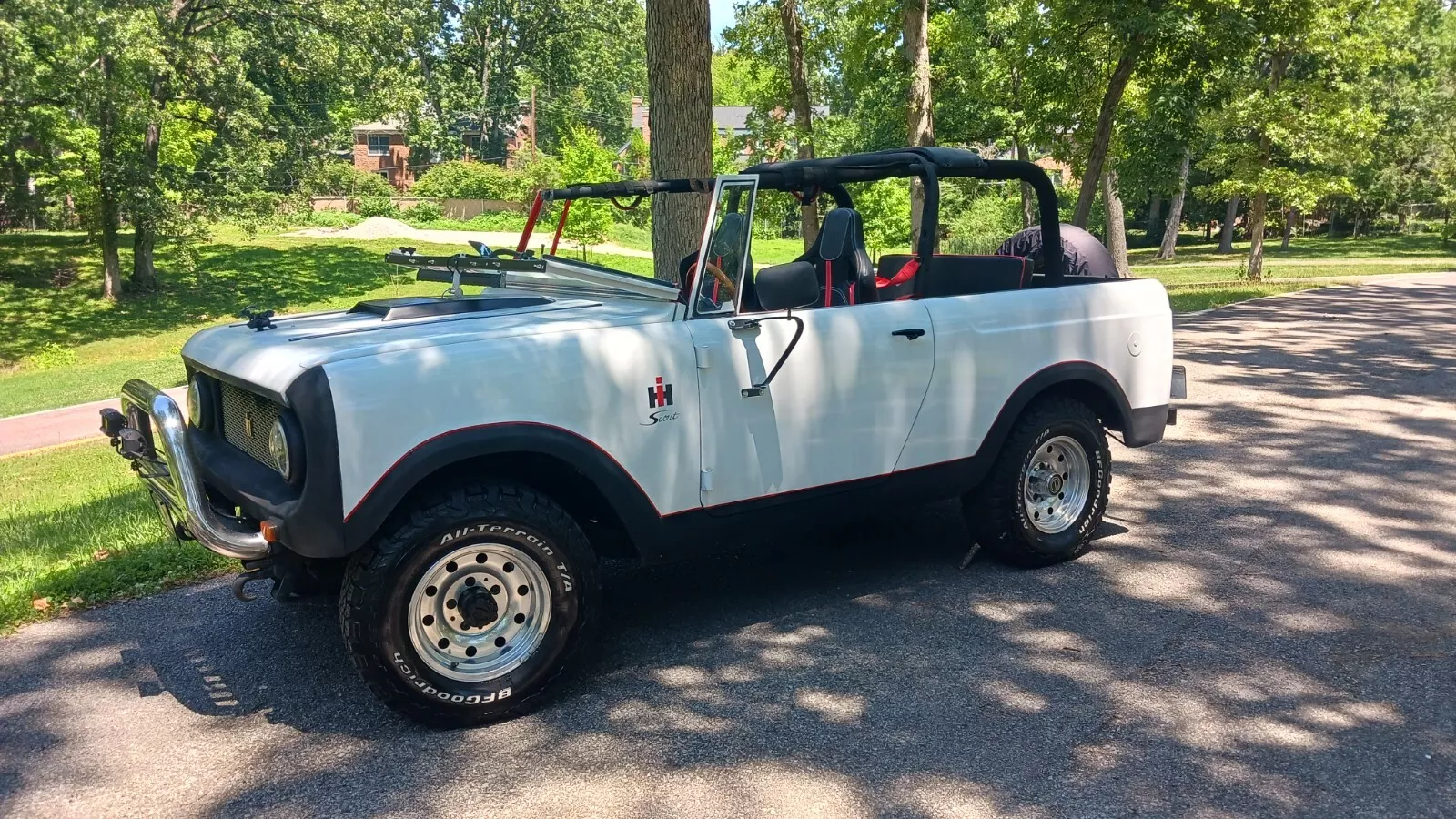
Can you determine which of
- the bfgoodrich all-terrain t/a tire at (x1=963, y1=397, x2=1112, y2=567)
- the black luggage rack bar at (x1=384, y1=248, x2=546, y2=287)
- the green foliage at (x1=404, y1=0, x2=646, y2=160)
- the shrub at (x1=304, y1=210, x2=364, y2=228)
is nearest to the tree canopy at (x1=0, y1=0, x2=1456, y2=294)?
the black luggage rack bar at (x1=384, y1=248, x2=546, y2=287)

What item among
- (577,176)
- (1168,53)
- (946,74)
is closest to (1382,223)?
(946,74)

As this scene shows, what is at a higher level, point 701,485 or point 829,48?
point 829,48

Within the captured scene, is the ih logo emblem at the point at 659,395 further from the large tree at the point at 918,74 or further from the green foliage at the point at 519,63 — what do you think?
the green foliage at the point at 519,63

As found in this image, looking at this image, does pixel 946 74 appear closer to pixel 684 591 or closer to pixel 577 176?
pixel 577 176

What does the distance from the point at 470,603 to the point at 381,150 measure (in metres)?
79.7

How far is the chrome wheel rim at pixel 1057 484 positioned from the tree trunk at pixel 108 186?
24.5 metres

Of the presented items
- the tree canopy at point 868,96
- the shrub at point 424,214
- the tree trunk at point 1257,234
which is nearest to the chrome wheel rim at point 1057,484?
the tree canopy at point 868,96

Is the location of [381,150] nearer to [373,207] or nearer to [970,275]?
[373,207]

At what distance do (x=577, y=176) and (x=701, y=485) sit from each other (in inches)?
1447

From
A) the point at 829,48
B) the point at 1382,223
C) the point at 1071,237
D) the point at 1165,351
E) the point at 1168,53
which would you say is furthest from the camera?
the point at 1382,223

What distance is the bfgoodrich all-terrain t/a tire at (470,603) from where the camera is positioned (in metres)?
3.69

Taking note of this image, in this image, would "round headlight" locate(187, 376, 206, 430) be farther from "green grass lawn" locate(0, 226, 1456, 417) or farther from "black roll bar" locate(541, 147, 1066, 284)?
"green grass lawn" locate(0, 226, 1456, 417)

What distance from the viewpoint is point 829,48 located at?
2405cm

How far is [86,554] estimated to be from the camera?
5965 millimetres
